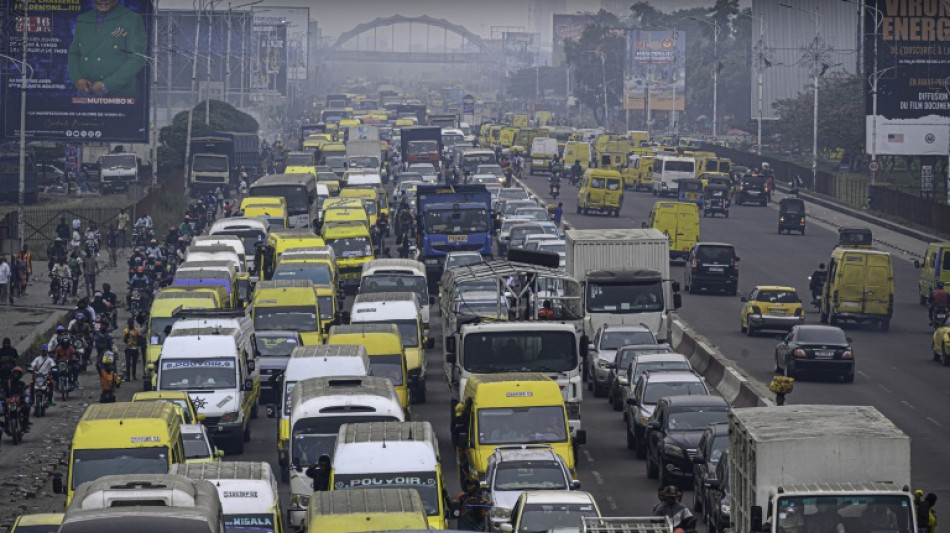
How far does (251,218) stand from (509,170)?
46367mm

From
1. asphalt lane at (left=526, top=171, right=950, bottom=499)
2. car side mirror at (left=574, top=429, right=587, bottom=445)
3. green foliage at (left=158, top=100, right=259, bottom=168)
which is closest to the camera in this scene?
car side mirror at (left=574, top=429, right=587, bottom=445)

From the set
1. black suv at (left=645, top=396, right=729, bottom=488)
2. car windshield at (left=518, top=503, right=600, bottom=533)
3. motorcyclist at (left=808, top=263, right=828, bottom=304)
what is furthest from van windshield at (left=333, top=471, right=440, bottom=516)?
motorcyclist at (left=808, top=263, right=828, bottom=304)

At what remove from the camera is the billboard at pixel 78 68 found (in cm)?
7400

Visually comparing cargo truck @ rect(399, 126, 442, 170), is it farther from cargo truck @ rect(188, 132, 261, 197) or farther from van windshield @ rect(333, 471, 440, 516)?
van windshield @ rect(333, 471, 440, 516)

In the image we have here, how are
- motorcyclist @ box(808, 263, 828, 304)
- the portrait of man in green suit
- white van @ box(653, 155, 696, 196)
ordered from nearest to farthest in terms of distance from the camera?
motorcyclist @ box(808, 263, 828, 304) → the portrait of man in green suit → white van @ box(653, 155, 696, 196)

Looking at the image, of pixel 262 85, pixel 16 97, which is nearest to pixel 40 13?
pixel 16 97

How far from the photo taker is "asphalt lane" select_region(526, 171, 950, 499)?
35344 millimetres

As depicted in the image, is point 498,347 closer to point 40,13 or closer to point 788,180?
point 40,13

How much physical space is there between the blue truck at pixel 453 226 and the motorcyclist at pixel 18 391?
70.7 ft

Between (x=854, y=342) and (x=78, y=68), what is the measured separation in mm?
37397

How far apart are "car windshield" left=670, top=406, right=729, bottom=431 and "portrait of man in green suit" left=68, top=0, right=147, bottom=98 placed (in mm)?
48478

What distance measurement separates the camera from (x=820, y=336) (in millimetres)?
41062

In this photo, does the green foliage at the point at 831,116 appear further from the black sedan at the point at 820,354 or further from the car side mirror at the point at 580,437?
the car side mirror at the point at 580,437

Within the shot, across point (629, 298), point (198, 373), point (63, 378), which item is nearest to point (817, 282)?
point (629, 298)
